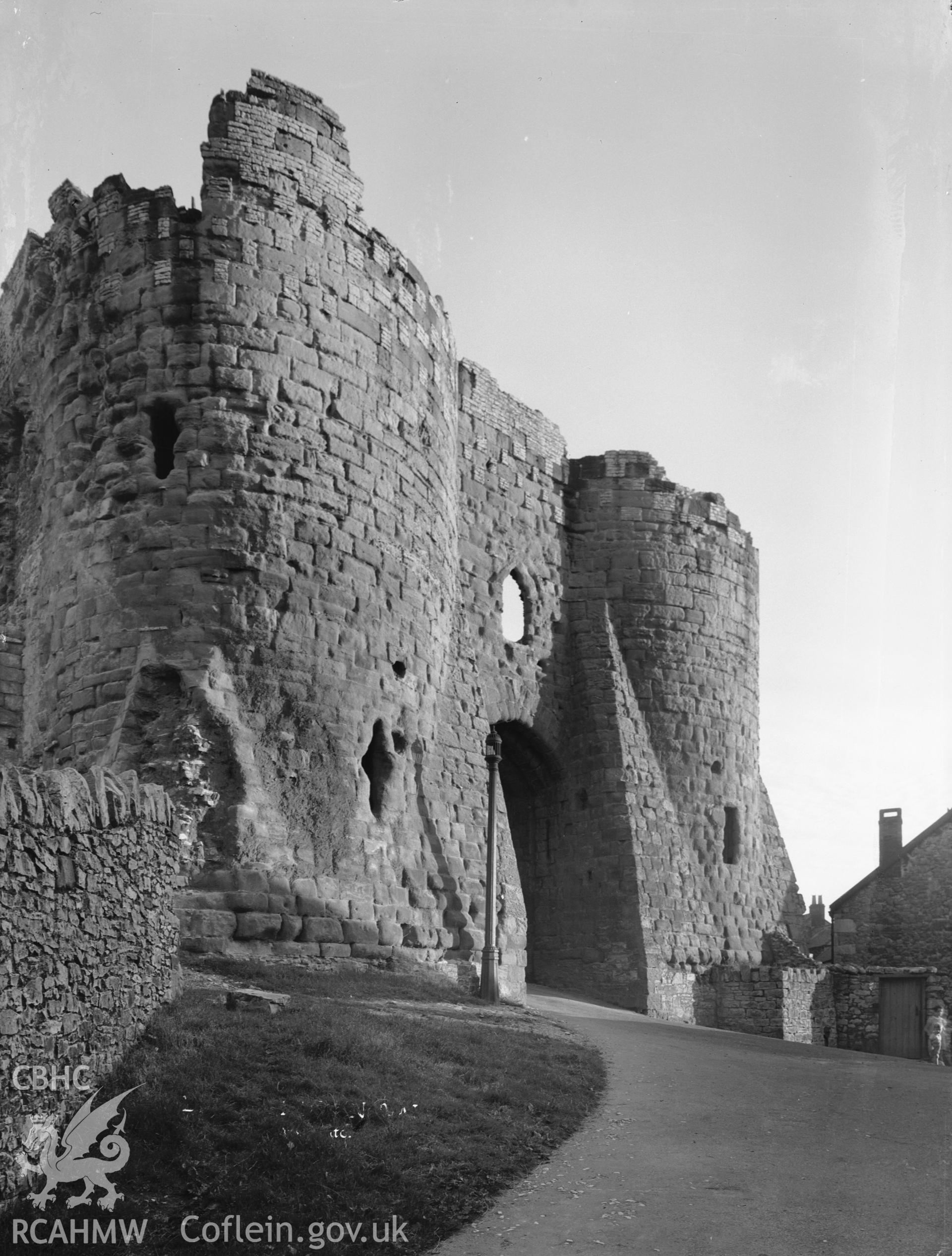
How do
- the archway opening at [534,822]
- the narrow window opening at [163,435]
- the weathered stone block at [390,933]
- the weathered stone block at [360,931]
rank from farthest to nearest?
1. the archway opening at [534,822]
2. the narrow window opening at [163,435]
3. the weathered stone block at [390,933]
4. the weathered stone block at [360,931]

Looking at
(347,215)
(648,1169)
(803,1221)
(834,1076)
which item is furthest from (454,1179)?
(347,215)

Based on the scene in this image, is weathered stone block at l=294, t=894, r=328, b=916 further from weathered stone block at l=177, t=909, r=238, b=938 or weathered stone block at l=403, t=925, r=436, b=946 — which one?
weathered stone block at l=403, t=925, r=436, b=946

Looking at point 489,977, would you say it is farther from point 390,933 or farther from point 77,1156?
point 77,1156

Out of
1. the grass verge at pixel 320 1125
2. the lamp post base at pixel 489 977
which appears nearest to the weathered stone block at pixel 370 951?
the lamp post base at pixel 489 977

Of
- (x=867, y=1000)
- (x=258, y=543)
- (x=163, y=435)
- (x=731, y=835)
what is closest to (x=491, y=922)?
(x=258, y=543)

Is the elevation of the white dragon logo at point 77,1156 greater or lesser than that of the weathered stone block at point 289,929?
lesser

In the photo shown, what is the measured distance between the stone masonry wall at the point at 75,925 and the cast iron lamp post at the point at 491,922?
6.03m

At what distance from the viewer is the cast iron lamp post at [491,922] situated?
1548 cm

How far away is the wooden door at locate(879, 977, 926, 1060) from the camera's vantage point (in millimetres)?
24766

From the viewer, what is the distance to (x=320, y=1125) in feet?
26.5

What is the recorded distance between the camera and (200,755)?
13.8 meters

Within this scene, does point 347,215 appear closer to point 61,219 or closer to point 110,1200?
point 61,219

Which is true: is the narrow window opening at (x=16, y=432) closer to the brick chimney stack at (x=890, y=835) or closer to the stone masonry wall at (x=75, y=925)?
the stone masonry wall at (x=75, y=925)

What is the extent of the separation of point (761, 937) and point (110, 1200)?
1883 cm
